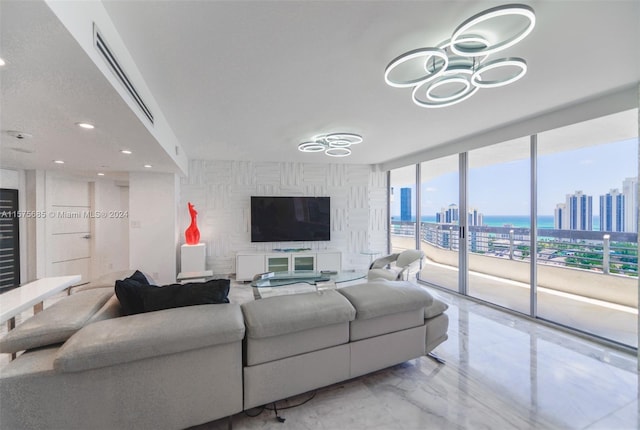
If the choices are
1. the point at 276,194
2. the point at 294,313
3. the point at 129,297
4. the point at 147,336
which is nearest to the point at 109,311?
the point at 129,297

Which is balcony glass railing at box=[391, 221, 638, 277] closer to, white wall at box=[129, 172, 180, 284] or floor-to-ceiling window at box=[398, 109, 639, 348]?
floor-to-ceiling window at box=[398, 109, 639, 348]

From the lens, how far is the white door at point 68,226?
433 cm

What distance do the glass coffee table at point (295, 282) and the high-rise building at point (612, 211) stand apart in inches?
112

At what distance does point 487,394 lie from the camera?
1.80 meters

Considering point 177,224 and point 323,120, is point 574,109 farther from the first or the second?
point 177,224

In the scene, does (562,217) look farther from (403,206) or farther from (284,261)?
(284,261)

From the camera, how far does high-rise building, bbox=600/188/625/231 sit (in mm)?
2766

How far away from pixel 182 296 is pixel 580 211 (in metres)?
4.31

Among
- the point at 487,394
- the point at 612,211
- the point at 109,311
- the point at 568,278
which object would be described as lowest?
the point at 487,394

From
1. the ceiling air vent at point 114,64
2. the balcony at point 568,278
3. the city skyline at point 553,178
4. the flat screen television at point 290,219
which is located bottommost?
the balcony at point 568,278

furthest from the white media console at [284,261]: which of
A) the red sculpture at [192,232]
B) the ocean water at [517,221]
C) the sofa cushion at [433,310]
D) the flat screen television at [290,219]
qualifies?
the sofa cushion at [433,310]

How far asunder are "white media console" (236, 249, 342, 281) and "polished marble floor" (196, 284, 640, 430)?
9.88ft

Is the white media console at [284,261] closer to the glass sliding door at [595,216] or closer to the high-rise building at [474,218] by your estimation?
the high-rise building at [474,218]

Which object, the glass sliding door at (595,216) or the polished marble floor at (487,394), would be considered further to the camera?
the glass sliding door at (595,216)
